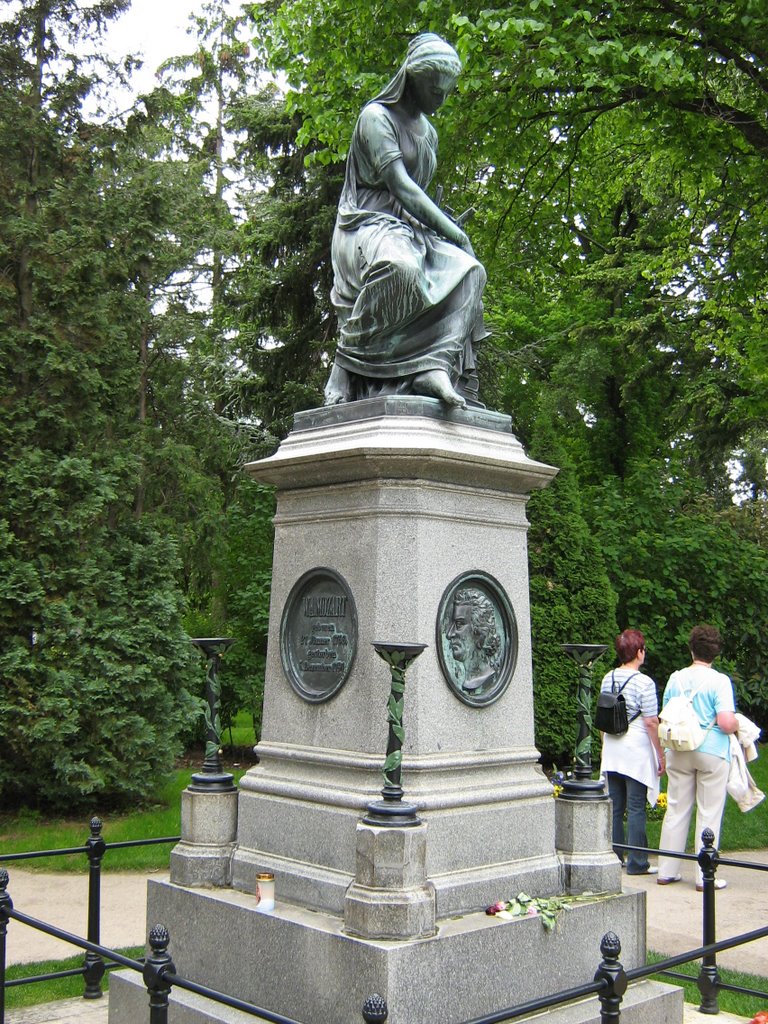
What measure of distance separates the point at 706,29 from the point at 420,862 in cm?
1057

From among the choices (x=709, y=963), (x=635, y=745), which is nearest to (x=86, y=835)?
(x=635, y=745)

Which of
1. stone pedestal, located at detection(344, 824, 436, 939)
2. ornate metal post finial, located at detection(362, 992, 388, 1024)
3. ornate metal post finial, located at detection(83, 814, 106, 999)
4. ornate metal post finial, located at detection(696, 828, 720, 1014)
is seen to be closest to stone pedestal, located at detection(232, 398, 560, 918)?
stone pedestal, located at detection(344, 824, 436, 939)

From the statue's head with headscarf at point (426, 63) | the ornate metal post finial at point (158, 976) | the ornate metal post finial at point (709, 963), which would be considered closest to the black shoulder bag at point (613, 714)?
the ornate metal post finial at point (709, 963)

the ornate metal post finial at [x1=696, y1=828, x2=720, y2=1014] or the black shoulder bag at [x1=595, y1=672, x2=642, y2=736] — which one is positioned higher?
the black shoulder bag at [x1=595, y1=672, x2=642, y2=736]

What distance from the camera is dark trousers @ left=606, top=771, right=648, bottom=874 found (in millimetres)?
8703

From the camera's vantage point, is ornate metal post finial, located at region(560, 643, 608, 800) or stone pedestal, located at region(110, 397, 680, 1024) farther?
ornate metal post finial, located at region(560, 643, 608, 800)

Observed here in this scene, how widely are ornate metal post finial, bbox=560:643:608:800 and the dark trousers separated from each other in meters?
3.43

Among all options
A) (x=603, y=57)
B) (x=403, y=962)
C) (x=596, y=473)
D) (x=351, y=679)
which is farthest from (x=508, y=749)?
(x=596, y=473)

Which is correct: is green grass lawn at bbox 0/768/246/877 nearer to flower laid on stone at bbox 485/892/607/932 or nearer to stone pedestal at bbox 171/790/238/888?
stone pedestal at bbox 171/790/238/888

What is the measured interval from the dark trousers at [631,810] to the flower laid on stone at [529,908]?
151 inches

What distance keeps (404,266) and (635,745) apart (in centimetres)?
507

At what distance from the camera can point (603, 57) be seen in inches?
448

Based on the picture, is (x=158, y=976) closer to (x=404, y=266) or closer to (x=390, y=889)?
(x=390, y=889)

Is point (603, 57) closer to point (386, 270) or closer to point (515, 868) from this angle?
point (386, 270)
